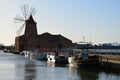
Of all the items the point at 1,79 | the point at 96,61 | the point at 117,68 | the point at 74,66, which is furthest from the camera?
the point at 74,66

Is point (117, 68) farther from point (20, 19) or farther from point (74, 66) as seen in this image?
point (20, 19)

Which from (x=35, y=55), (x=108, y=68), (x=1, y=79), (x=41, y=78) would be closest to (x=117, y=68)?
(x=108, y=68)

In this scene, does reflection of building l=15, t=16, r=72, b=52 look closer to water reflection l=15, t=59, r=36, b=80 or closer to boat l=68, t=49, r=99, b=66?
water reflection l=15, t=59, r=36, b=80

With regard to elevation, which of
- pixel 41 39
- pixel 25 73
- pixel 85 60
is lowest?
pixel 25 73

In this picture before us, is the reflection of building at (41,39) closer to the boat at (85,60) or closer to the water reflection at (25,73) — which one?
the water reflection at (25,73)

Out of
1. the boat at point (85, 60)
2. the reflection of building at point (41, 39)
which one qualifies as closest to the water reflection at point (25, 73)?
the boat at point (85, 60)

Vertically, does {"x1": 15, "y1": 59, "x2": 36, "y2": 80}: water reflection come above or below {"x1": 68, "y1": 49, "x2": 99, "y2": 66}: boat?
below

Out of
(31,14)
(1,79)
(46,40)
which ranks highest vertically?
(31,14)

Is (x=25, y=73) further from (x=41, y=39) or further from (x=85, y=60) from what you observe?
(x=41, y=39)

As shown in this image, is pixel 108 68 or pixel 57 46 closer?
pixel 108 68

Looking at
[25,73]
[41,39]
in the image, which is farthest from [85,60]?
[41,39]

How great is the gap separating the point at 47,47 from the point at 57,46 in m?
3.92

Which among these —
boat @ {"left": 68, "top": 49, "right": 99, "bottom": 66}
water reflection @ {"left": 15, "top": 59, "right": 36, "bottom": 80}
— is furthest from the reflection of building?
boat @ {"left": 68, "top": 49, "right": 99, "bottom": 66}

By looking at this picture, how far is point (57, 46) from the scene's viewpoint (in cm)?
14500
